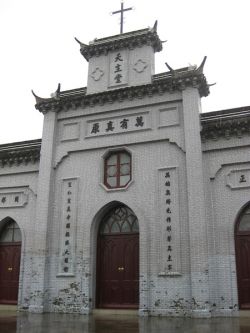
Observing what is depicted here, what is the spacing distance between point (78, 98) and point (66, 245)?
5672 mm

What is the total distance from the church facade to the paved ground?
3.23 feet

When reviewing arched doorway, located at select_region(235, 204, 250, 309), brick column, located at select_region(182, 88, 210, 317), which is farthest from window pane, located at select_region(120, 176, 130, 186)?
arched doorway, located at select_region(235, 204, 250, 309)

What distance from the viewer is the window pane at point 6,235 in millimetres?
16219

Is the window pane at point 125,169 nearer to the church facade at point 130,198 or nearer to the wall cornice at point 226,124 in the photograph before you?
the church facade at point 130,198

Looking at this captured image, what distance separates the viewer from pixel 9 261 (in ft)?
52.0

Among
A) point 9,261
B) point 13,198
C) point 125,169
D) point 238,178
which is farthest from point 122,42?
point 9,261

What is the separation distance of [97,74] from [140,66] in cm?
187

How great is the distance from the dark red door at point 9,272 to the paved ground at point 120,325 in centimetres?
333

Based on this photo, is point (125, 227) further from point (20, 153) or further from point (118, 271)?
point (20, 153)

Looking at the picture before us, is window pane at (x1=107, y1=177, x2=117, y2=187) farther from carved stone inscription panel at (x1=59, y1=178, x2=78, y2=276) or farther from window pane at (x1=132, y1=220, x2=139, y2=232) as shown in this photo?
window pane at (x1=132, y1=220, x2=139, y2=232)

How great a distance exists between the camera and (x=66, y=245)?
14.1 meters

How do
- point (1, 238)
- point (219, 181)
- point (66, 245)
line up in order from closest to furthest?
1. point (219, 181)
2. point (66, 245)
3. point (1, 238)

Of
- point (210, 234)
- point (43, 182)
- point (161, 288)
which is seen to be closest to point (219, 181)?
Answer: point (210, 234)

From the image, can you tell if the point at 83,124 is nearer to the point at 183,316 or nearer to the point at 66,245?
the point at 66,245
